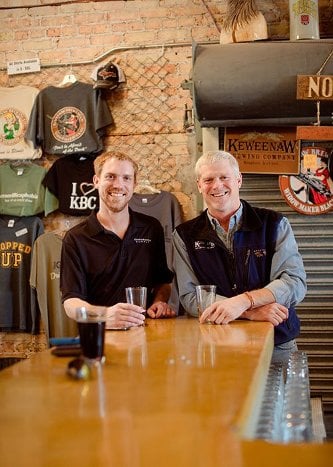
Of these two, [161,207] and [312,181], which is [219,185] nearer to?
[312,181]

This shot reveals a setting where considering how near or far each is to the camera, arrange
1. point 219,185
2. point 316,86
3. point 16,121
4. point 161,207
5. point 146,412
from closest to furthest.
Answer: point 146,412, point 219,185, point 316,86, point 161,207, point 16,121

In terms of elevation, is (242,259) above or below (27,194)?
below

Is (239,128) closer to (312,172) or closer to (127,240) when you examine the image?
(312,172)

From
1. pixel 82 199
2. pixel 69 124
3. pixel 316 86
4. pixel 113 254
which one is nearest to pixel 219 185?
pixel 113 254

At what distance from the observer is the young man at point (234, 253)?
8.62 ft

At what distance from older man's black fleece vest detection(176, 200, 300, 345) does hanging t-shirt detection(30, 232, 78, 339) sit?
7.57 feet

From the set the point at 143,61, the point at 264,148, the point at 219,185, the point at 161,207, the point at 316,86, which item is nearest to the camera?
the point at 219,185

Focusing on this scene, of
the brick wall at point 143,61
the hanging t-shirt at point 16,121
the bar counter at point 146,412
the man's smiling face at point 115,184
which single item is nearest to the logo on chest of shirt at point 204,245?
the man's smiling face at point 115,184

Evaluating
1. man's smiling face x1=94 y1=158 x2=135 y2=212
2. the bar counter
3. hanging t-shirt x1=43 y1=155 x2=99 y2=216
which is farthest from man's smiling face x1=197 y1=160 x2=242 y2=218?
hanging t-shirt x1=43 y1=155 x2=99 y2=216

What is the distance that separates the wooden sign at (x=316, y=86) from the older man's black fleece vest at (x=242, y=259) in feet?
4.51

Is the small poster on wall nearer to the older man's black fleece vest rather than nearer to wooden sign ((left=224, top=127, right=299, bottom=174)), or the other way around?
wooden sign ((left=224, top=127, right=299, bottom=174))

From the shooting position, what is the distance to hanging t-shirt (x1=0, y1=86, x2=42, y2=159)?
519 cm

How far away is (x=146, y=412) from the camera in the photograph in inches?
46.5

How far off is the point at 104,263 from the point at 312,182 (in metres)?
2.01
